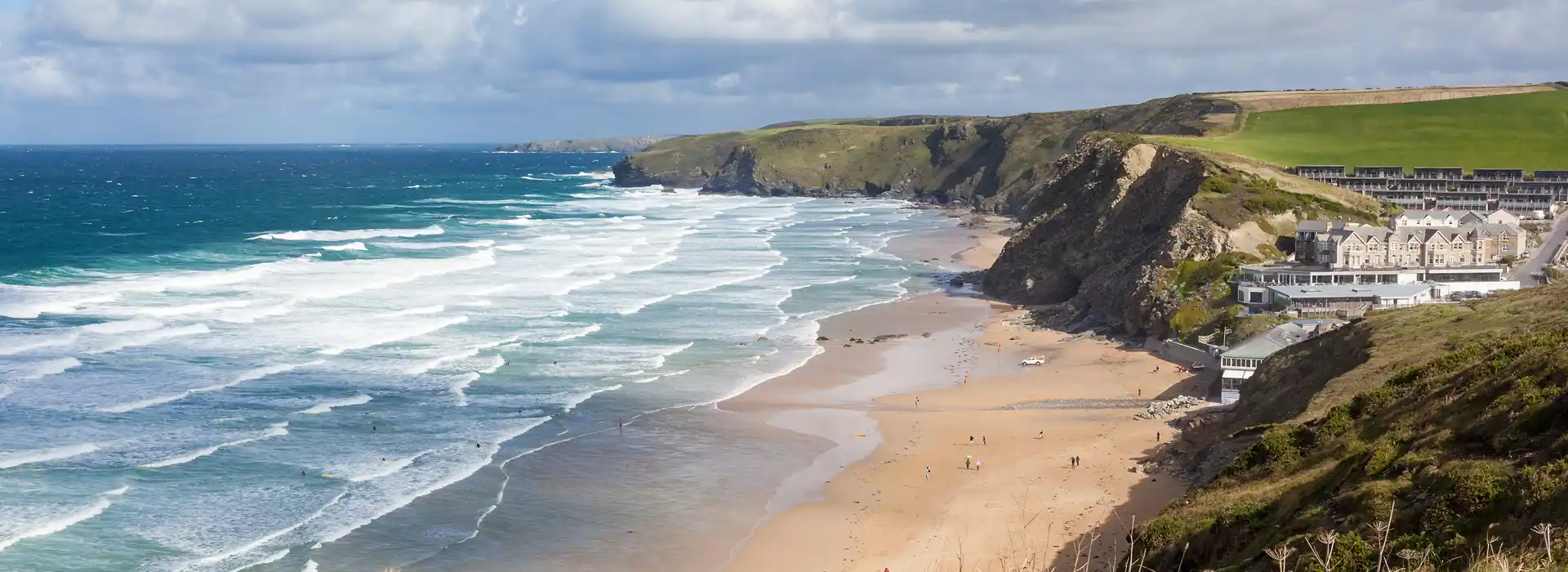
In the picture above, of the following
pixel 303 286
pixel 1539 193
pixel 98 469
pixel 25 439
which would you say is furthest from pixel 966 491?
pixel 1539 193

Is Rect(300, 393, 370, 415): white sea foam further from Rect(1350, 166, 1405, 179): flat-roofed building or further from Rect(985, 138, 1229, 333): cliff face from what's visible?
Rect(1350, 166, 1405, 179): flat-roofed building

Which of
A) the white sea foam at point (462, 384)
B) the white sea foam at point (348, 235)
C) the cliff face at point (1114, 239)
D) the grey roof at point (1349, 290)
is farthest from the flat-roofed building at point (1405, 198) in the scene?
the white sea foam at point (348, 235)

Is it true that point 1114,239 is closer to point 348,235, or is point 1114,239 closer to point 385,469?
point 385,469

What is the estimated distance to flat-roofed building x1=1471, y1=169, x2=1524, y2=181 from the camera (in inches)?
3372

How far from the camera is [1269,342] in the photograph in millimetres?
46719

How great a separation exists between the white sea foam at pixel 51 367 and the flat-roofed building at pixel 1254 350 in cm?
4467

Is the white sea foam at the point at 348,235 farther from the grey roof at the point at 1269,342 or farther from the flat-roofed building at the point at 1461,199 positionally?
the flat-roofed building at the point at 1461,199

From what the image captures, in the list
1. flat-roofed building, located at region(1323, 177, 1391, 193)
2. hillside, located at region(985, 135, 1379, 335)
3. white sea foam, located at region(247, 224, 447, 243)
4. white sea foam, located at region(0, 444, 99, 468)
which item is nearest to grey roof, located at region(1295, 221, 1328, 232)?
hillside, located at region(985, 135, 1379, 335)

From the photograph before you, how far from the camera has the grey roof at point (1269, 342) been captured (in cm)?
4597

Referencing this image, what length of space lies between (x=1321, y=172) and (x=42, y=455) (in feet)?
259

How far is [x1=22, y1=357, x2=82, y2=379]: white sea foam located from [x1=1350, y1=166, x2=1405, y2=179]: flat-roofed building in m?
79.2

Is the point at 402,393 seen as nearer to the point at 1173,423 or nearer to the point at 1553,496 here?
the point at 1173,423

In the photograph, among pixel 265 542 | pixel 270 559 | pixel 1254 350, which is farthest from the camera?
pixel 1254 350

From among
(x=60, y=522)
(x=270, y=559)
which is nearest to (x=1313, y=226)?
(x=270, y=559)
